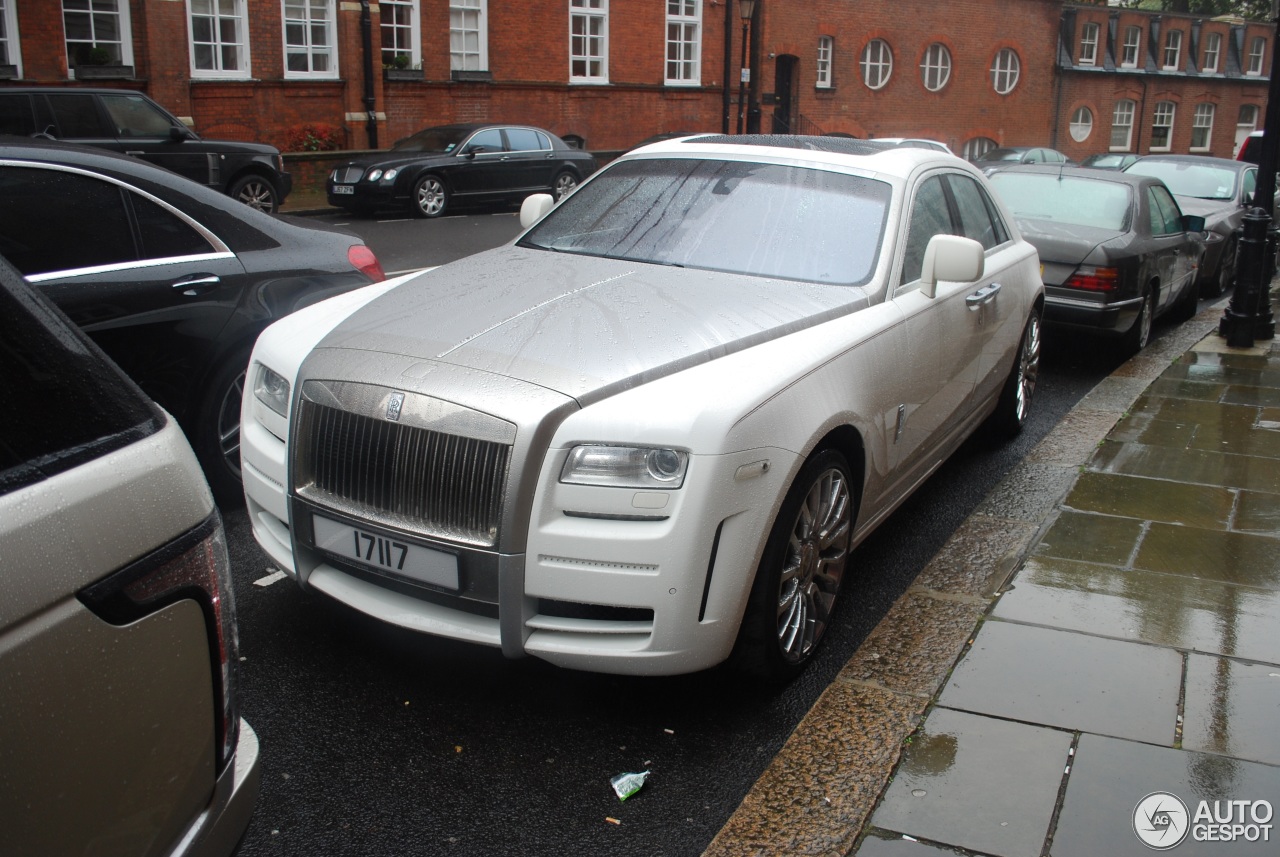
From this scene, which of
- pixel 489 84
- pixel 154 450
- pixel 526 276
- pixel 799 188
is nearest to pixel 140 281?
pixel 526 276

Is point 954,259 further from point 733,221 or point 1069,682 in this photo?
point 1069,682

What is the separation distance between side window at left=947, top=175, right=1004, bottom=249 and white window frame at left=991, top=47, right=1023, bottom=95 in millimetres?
39281

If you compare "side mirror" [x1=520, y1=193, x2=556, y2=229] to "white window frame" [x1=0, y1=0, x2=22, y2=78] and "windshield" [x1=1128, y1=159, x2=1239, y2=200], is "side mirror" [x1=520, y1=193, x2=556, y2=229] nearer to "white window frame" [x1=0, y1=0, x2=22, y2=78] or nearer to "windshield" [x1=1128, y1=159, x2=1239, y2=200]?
"windshield" [x1=1128, y1=159, x2=1239, y2=200]

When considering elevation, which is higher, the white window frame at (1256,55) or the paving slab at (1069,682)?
the white window frame at (1256,55)

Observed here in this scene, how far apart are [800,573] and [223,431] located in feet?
9.07

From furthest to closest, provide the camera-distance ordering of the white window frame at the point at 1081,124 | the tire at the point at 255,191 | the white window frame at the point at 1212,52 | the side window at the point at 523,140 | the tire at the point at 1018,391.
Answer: the white window frame at the point at 1212,52 < the white window frame at the point at 1081,124 < the side window at the point at 523,140 < the tire at the point at 255,191 < the tire at the point at 1018,391

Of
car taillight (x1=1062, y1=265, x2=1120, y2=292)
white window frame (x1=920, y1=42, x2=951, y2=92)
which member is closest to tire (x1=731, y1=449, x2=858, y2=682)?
car taillight (x1=1062, y1=265, x2=1120, y2=292)

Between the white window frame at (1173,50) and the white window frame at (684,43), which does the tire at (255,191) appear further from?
the white window frame at (1173,50)

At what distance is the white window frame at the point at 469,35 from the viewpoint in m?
26.7

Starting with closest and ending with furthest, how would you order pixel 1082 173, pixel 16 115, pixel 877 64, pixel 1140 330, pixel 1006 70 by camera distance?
pixel 1140 330 → pixel 1082 173 → pixel 16 115 → pixel 877 64 → pixel 1006 70

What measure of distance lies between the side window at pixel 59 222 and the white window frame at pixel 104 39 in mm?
18378

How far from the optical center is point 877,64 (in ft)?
127

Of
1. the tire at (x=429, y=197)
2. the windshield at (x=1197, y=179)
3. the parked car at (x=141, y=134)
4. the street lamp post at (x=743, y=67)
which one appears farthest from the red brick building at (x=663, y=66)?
the windshield at (x=1197, y=179)

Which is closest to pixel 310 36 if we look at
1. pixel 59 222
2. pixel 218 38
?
pixel 218 38
